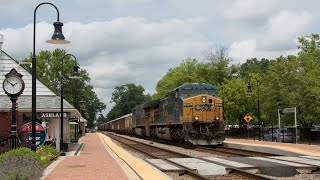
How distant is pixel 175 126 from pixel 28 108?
38.1 ft

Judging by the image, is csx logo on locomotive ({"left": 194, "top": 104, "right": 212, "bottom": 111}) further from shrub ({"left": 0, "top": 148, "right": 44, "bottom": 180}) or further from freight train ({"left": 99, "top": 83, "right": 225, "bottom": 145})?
shrub ({"left": 0, "top": 148, "right": 44, "bottom": 180})

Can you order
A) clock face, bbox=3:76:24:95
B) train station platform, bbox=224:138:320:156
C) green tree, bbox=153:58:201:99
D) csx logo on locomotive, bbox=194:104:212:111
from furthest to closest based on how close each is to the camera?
1. green tree, bbox=153:58:201:99
2. csx logo on locomotive, bbox=194:104:212:111
3. train station platform, bbox=224:138:320:156
4. clock face, bbox=3:76:24:95

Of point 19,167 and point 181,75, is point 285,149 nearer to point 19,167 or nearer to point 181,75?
point 19,167

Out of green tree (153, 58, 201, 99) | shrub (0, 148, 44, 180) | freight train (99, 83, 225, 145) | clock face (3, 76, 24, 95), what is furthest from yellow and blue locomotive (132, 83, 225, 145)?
green tree (153, 58, 201, 99)

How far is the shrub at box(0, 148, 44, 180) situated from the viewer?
9.87m

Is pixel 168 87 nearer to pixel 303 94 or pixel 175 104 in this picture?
pixel 303 94

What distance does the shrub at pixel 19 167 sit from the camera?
987 cm

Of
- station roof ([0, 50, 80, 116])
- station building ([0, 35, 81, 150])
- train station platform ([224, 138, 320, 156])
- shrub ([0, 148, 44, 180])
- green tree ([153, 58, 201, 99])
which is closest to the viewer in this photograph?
shrub ([0, 148, 44, 180])

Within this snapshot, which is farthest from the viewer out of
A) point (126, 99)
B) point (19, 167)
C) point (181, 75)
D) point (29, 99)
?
point (126, 99)

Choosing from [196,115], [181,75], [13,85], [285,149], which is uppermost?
[181,75]

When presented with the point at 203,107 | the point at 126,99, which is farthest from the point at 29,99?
the point at 126,99

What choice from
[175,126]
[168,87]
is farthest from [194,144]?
[168,87]

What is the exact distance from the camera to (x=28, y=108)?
26.2 meters

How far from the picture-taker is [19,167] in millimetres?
10789
